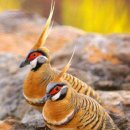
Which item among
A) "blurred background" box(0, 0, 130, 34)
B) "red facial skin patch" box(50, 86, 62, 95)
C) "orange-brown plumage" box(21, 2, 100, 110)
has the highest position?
"red facial skin patch" box(50, 86, 62, 95)

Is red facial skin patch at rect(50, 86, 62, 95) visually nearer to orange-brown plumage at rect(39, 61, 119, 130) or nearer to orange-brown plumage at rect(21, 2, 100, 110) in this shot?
orange-brown plumage at rect(39, 61, 119, 130)

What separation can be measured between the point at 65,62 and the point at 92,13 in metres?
1.71

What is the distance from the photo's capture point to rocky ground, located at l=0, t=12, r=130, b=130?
231 inches

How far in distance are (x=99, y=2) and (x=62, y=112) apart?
Answer: 4303 mm

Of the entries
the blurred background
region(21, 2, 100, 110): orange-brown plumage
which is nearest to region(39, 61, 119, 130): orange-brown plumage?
region(21, 2, 100, 110): orange-brown plumage

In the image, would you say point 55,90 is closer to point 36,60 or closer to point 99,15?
point 36,60

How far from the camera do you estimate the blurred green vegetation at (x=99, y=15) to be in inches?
340

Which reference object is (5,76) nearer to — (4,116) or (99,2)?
(4,116)

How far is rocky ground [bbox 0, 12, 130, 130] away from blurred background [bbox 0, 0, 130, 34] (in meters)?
0.22

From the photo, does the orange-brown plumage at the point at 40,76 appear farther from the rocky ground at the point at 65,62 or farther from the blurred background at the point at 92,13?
the blurred background at the point at 92,13

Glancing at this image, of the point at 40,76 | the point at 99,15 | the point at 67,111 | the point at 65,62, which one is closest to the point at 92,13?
the point at 99,15

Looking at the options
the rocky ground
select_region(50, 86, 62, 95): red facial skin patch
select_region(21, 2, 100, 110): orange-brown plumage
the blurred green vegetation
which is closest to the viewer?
select_region(50, 86, 62, 95): red facial skin patch

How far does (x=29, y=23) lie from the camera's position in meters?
9.60

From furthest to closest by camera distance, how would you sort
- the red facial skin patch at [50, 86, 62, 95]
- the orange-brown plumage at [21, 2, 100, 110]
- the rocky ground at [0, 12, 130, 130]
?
the rocky ground at [0, 12, 130, 130]
the orange-brown plumage at [21, 2, 100, 110]
the red facial skin patch at [50, 86, 62, 95]
